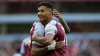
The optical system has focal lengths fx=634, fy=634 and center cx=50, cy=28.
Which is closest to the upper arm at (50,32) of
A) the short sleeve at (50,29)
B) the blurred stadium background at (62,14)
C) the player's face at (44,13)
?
the short sleeve at (50,29)

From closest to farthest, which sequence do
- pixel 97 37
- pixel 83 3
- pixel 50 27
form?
pixel 50 27 < pixel 97 37 < pixel 83 3

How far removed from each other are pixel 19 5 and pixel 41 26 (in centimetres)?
1748

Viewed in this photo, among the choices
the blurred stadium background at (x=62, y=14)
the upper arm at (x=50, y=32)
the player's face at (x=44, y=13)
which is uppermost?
the player's face at (x=44, y=13)

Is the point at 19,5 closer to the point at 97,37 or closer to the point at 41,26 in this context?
the point at 97,37

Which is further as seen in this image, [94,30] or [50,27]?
[94,30]

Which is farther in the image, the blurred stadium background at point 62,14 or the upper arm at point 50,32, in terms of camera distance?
the blurred stadium background at point 62,14

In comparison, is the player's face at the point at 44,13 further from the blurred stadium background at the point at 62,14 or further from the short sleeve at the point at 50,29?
the blurred stadium background at the point at 62,14

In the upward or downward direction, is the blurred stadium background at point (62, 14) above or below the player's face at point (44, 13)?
below

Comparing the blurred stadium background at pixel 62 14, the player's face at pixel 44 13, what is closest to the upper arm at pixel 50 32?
the player's face at pixel 44 13

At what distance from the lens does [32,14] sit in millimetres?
26062

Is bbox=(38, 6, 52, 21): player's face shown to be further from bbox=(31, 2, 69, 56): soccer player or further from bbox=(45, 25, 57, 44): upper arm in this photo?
bbox=(45, 25, 57, 44): upper arm

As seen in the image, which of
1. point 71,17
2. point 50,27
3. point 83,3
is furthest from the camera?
point 83,3

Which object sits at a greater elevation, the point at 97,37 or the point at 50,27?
the point at 50,27

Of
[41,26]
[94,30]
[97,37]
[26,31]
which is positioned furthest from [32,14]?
[41,26]
